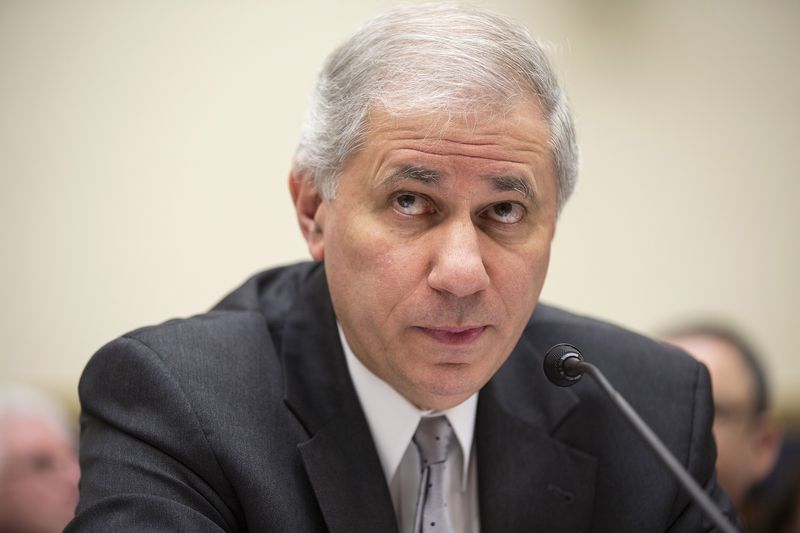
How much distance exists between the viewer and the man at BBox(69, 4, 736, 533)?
1.68 meters

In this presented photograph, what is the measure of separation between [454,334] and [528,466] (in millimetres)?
411

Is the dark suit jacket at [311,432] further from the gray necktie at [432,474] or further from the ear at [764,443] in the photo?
the ear at [764,443]

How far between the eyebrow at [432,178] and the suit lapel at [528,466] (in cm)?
53

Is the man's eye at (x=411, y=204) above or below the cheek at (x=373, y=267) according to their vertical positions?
above

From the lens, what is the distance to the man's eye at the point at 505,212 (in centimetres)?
175

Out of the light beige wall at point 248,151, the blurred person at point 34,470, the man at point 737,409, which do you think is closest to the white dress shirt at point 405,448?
the blurred person at point 34,470

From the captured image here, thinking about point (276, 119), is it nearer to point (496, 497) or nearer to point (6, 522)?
point (6, 522)

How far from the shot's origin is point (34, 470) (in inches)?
121

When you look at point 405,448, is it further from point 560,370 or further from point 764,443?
point 764,443

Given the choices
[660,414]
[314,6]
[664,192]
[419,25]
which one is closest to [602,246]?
[664,192]

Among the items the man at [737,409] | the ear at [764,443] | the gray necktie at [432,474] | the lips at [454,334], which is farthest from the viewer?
the ear at [764,443]

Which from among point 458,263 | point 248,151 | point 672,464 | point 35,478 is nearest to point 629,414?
point 672,464

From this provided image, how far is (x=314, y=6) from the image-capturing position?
4582 millimetres

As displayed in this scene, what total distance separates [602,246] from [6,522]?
326cm
